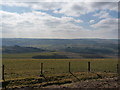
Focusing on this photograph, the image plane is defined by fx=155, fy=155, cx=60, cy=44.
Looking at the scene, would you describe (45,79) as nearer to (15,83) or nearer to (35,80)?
(35,80)

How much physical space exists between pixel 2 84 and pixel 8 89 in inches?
126

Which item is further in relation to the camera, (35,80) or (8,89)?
(35,80)

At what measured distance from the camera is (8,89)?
16.5 meters

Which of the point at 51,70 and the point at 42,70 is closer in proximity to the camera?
the point at 42,70

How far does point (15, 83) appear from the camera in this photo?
1945 centimetres

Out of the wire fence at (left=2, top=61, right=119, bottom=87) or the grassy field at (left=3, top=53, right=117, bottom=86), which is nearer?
the grassy field at (left=3, top=53, right=117, bottom=86)

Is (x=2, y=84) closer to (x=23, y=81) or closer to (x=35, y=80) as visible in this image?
(x=23, y=81)

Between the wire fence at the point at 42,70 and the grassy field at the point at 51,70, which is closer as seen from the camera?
the grassy field at the point at 51,70

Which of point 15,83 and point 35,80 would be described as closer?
point 15,83

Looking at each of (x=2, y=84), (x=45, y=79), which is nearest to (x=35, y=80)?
(x=45, y=79)

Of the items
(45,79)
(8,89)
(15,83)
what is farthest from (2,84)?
(45,79)

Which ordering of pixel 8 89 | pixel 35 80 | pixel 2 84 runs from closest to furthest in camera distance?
pixel 8 89 < pixel 2 84 < pixel 35 80

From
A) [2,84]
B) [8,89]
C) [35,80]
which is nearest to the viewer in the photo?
[8,89]

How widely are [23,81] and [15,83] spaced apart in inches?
45.2
